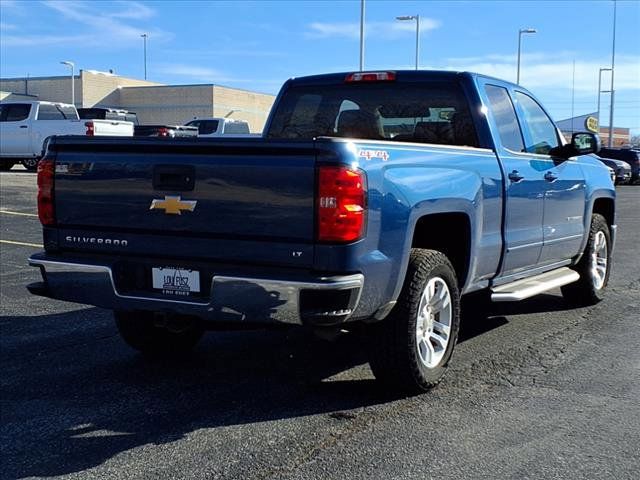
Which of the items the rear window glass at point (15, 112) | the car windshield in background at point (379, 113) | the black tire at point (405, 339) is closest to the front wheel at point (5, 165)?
the rear window glass at point (15, 112)

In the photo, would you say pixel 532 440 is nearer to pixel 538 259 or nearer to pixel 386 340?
pixel 386 340

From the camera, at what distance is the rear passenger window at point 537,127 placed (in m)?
6.19

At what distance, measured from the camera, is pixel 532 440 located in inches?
153

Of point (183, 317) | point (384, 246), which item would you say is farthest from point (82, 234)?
point (384, 246)

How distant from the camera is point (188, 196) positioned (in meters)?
4.07

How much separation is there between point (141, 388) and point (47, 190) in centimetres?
138

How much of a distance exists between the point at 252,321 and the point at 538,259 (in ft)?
10.1

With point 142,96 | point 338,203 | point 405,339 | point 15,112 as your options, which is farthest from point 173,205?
point 142,96

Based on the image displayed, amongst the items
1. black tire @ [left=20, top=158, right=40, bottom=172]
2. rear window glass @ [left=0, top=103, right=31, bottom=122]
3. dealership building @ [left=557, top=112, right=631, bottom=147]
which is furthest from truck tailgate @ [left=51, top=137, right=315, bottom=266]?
dealership building @ [left=557, top=112, right=631, bottom=147]

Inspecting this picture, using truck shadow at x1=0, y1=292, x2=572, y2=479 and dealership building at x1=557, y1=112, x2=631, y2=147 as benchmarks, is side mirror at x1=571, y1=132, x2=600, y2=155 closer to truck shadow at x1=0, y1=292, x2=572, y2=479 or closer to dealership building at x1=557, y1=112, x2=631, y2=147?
truck shadow at x1=0, y1=292, x2=572, y2=479

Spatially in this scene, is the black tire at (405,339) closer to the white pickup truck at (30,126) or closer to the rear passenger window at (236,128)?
the white pickup truck at (30,126)

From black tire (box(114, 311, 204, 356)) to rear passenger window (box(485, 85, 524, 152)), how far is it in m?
2.70

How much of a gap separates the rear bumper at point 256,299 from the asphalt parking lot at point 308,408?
2.05 ft

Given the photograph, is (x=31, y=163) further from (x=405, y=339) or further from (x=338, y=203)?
(x=338, y=203)
